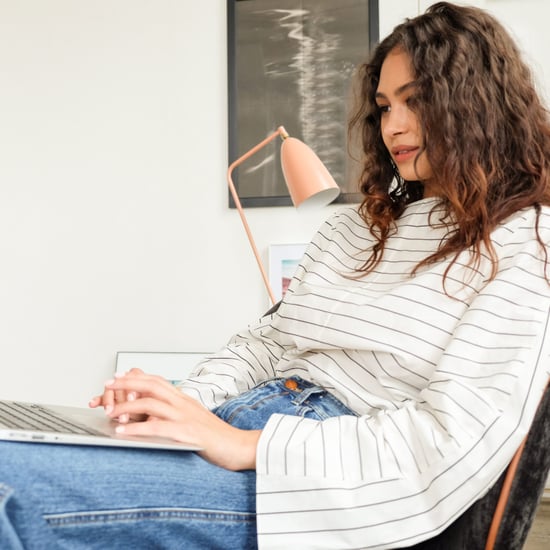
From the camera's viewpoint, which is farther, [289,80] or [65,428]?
[289,80]

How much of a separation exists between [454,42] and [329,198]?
3.01ft

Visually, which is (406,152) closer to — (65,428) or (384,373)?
(384,373)

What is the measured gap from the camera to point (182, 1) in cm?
258

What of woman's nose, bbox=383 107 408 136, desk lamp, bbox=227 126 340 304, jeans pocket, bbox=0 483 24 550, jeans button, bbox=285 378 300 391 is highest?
woman's nose, bbox=383 107 408 136

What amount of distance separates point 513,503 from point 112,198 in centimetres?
213

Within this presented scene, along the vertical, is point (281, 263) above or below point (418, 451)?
below

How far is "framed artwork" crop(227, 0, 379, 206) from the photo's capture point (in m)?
2.46

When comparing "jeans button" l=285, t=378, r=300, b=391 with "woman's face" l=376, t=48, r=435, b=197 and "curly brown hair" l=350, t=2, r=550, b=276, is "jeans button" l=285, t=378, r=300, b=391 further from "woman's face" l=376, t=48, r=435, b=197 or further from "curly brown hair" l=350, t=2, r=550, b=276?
"woman's face" l=376, t=48, r=435, b=197

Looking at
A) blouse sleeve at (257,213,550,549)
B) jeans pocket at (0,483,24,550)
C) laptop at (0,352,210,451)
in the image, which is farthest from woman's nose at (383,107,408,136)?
jeans pocket at (0,483,24,550)

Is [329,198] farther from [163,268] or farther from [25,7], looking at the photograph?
[25,7]

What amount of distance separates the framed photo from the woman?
106 centimetres

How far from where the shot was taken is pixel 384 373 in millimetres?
1004

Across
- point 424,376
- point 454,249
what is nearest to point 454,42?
point 454,249

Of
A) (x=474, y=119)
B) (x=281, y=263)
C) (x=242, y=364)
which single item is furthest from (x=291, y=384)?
(x=281, y=263)
